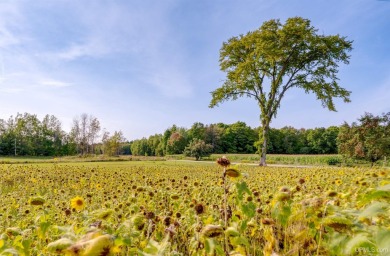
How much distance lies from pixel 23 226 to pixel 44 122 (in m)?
70.6

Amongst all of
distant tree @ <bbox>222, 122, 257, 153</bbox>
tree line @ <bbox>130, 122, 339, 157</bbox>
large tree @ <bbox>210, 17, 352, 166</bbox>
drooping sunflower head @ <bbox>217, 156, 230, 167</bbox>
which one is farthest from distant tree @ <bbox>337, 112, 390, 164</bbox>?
distant tree @ <bbox>222, 122, 257, 153</bbox>

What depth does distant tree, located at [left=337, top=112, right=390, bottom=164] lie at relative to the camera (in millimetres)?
18750

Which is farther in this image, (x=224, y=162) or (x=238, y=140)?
(x=238, y=140)

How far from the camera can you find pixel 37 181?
7.47 m

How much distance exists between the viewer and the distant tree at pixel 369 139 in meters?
18.8

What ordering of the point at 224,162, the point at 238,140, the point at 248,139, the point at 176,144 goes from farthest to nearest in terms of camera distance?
the point at 238,140
the point at 248,139
the point at 176,144
the point at 224,162

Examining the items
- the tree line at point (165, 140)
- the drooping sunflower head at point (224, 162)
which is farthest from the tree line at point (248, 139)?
the drooping sunflower head at point (224, 162)

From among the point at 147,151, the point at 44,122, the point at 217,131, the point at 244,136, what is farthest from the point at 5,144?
the point at 244,136

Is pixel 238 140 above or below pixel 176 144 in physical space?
above

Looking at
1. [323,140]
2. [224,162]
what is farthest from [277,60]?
[323,140]

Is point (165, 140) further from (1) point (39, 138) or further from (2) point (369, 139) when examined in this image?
(2) point (369, 139)

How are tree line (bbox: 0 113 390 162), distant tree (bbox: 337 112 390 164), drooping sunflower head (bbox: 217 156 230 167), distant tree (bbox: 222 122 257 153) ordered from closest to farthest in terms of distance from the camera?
drooping sunflower head (bbox: 217 156 230 167) → distant tree (bbox: 337 112 390 164) → tree line (bbox: 0 113 390 162) → distant tree (bbox: 222 122 257 153)

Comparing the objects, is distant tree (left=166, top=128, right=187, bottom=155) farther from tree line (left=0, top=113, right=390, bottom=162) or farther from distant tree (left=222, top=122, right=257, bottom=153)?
distant tree (left=222, top=122, right=257, bottom=153)

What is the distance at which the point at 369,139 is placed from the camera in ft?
63.9
